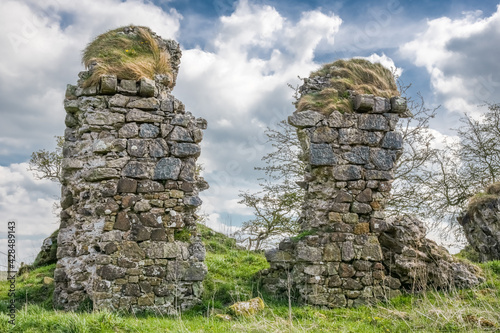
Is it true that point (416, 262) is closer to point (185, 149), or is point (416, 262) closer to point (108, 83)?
point (185, 149)

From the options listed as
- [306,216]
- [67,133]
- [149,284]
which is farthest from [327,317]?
[67,133]

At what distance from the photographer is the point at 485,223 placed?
428 inches

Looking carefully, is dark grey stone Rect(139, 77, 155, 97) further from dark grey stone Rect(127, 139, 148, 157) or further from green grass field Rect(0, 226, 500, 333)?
green grass field Rect(0, 226, 500, 333)

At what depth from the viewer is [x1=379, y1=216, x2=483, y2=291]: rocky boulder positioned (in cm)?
798

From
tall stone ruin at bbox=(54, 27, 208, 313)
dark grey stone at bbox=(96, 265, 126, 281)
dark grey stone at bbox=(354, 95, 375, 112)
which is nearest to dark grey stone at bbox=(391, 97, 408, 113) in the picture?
dark grey stone at bbox=(354, 95, 375, 112)

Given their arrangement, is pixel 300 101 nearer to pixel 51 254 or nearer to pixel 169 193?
pixel 169 193

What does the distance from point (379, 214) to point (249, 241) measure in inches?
219

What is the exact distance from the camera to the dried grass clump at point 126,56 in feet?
25.1

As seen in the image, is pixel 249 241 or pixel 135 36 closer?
pixel 135 36

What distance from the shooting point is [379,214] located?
26.6ft

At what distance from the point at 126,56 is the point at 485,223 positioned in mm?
9247

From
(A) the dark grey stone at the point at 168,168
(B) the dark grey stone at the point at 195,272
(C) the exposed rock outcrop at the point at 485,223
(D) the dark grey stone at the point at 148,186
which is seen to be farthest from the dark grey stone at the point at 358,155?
(C) the exposed rock outcrop at the point at 485,223

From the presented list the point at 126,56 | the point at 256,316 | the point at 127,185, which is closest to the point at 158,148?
the point at 127,185

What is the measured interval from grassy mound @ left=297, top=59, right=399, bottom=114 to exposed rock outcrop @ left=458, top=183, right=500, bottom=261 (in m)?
4.27
